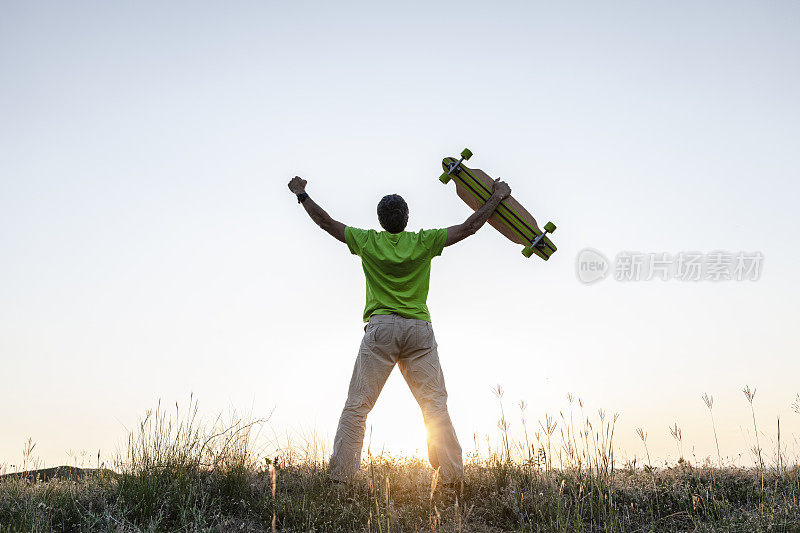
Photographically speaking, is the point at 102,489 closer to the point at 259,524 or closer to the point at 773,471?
the point at 259,524

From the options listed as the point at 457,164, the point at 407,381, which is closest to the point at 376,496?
the point at 407,381

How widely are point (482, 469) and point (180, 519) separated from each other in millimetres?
2798

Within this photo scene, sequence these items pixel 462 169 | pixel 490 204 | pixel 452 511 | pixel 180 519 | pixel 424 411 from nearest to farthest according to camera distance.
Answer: pixel 180 519 → pixel 452 511 → pixel 424 411 → pixel 490 204 → pixel 462 169

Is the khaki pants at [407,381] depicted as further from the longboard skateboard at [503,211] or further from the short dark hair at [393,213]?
the longboard skateboard at [503,211]

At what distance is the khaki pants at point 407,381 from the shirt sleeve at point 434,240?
2.17 ft

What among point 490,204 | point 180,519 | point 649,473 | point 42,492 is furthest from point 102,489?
point 649,473

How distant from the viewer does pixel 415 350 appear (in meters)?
5.39

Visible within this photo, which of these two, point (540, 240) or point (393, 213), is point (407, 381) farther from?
point (540, 240)

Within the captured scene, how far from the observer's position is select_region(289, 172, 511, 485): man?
520 cm

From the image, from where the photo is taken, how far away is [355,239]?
5570mm

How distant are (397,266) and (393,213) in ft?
1.72

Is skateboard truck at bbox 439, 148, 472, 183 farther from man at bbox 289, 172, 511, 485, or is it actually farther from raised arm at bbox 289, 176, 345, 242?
raised arm at bbox 289, 176, 345, 242

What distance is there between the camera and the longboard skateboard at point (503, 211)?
615 centimetres

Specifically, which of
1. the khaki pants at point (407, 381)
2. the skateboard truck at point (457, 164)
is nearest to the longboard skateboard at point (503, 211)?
the skateboard truck at point (457, 164)
